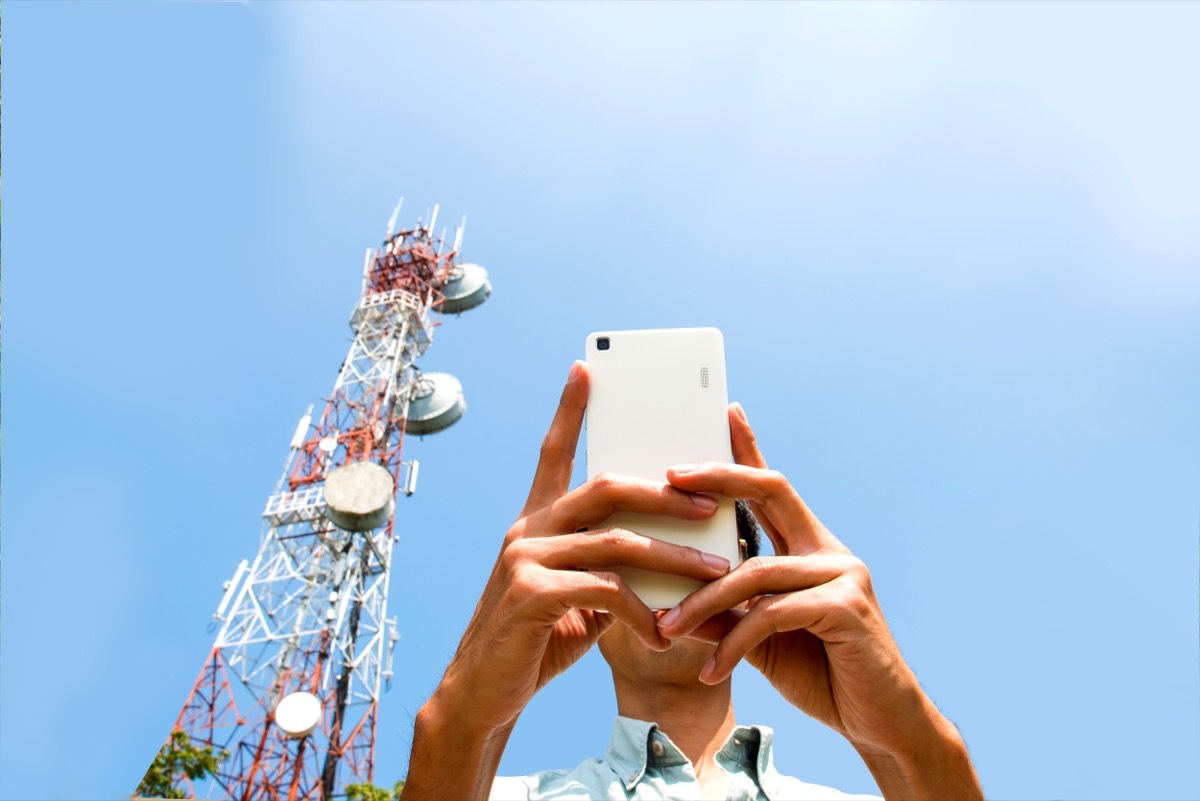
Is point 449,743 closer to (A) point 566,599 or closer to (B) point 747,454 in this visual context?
(A) point 566,599

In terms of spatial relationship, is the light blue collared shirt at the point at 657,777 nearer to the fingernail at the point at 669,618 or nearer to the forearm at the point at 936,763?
the forearm at the point at 936,763

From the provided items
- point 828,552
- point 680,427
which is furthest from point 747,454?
point 828,552

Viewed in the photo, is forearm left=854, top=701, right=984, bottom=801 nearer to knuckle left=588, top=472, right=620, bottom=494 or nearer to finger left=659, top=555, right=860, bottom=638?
finger left=659, top=555, right=860, bottom=638

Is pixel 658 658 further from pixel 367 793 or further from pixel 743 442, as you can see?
pixel 367 793

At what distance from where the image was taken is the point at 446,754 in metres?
1.87

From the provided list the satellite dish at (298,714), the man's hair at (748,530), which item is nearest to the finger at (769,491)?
the man's hair at (748,530)

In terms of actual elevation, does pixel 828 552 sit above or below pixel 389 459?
below

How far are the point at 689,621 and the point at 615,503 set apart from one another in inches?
13.3

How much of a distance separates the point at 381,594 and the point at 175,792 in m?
7.09

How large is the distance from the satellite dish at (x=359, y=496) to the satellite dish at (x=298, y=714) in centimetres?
531

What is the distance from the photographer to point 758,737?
2715 mm

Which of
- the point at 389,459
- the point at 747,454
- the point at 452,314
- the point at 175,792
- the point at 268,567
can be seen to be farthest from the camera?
the point at 452,314

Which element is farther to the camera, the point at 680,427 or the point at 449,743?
the point at 680,427

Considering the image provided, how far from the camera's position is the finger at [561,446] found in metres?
1.93
